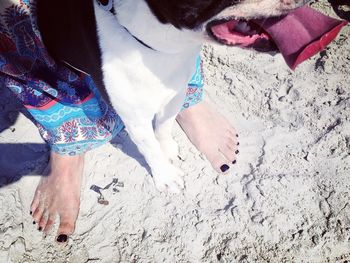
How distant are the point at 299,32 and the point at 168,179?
3.50 feet

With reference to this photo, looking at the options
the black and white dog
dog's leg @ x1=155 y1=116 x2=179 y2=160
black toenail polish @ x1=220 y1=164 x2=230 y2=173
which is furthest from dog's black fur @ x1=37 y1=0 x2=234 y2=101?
black toenail polish @ x1=220 y1=164 x2=230 y2=173

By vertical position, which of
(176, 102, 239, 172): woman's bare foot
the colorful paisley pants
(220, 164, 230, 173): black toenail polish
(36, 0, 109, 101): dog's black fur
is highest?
(36, 0, 109, 101): dog's black fur

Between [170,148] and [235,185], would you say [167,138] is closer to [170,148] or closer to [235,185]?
[170,148]

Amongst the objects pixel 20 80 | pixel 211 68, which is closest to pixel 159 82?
pixel 20 80

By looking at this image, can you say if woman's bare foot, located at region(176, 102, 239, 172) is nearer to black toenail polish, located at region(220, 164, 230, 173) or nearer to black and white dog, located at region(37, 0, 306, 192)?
black toenail polish, located at region(220, 164, 230, 173)

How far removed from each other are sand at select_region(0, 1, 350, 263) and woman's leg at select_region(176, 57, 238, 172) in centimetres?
5

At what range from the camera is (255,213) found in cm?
181

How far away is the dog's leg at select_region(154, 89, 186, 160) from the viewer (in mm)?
1591

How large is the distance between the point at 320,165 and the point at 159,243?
92 cm

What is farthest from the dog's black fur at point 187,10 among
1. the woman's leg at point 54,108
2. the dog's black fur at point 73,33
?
the woman's leg at point 54,108

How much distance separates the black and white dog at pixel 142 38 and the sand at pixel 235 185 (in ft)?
1.66

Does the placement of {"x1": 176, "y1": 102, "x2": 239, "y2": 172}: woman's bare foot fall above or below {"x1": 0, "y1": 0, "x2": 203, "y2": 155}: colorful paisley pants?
below

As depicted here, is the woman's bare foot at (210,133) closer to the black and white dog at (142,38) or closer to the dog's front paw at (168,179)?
the dog's front paw at (168,179)

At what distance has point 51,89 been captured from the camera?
5.25ft
